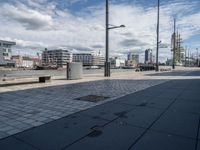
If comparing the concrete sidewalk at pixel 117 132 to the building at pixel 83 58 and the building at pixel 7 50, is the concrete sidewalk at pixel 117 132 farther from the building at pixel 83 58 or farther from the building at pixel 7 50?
the building at pixel 83 58

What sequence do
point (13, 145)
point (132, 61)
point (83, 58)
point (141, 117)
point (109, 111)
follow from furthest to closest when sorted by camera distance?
point (83, 58), point (132, 61), point (109, 111), point (141, 117), point (13, 145)

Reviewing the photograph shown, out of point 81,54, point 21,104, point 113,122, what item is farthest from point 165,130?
point 81,54

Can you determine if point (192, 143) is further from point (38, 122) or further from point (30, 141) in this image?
point (38, 122)

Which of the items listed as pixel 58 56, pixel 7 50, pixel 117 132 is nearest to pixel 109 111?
pixel 117 132

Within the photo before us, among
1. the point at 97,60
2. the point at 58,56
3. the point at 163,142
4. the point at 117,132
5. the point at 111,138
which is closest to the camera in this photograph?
the point at 163,142

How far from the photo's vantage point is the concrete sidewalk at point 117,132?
10.7 feet

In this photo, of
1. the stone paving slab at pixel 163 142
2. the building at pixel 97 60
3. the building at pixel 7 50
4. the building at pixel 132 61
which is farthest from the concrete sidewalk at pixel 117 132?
the building at pixel 97 60

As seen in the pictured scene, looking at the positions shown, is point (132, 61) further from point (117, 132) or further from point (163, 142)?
point (163, 142)

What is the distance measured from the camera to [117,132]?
384cm

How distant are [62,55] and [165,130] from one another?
121 metres

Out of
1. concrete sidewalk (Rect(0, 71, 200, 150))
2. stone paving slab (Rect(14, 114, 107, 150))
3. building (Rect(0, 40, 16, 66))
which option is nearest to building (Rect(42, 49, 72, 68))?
building (Rect(0, 40, 16, 66))

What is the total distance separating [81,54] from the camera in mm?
144125

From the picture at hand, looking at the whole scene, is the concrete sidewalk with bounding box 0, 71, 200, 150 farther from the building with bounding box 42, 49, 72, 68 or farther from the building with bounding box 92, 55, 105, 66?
the building with bounding box 92, 55, 105, 66

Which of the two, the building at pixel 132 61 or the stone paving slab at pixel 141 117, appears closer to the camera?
the stone paving slab at pixel 141 117
